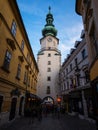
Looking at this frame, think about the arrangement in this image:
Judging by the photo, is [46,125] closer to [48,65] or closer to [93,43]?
[93,43]

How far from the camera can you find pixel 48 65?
37062 mm

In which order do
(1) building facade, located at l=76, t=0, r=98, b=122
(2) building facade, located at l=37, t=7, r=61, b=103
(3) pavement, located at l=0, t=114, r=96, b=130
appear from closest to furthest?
(1) building facade, located at l=76, t=0, r=98, b=122 < (3) pavement, located at l=0, t=114, r=96, b=130 < (2) building facade, located at l=37, t=7, r=61, b=103

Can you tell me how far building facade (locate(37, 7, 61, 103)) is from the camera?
110ft

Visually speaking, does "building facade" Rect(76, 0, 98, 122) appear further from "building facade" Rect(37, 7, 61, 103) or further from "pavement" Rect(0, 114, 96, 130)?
"building facade" Rect(37, 7, 61, 103)

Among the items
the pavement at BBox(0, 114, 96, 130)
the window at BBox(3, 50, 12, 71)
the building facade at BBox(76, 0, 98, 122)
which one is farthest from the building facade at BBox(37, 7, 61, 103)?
the building facade at BBox(76, 0, 98, 122)

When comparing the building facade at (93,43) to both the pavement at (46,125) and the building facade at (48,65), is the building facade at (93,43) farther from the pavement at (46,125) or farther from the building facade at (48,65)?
the building facade at (48,65)

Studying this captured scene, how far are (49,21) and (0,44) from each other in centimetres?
4245

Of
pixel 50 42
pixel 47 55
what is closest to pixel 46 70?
pixel 47 55

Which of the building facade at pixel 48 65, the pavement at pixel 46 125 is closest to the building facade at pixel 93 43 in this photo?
the pavement at pixel 46 125

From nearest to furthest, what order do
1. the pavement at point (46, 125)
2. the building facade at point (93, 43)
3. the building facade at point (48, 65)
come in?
the building facade at point (93, 43) < the pavement at point (46, 125) < the building facade at point (48, 65)

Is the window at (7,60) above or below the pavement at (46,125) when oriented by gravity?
above

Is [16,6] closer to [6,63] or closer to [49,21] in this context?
[6,63]

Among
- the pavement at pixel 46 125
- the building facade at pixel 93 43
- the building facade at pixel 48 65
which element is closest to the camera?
the building facade at pixel 93 43

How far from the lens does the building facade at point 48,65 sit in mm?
33594
